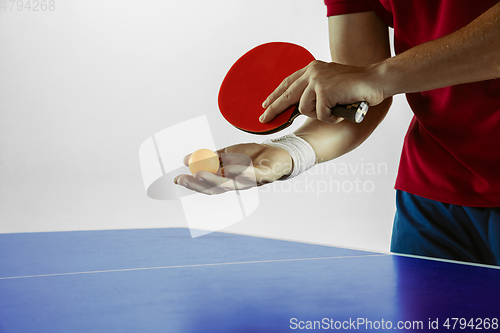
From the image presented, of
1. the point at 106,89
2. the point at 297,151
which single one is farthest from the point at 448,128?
the point at 106,89

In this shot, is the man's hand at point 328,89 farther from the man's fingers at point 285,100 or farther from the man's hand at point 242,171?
the man's hand at point 242,171

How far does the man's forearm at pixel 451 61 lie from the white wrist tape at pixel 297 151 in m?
0.26

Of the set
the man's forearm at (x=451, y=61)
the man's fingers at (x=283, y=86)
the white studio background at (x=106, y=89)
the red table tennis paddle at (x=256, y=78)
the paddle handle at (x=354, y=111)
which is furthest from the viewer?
the white studio background at (x=106, y=89)

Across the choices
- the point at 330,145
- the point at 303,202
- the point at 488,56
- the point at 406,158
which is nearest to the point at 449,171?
the point at 406,158

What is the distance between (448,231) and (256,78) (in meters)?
0.55

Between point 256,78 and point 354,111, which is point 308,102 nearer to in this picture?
point 354,111

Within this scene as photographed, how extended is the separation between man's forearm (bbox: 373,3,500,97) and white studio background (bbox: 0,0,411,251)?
279 cm

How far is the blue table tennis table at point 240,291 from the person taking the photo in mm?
565

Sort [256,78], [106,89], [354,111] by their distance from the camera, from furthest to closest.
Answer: [106,89]
[256,78]
[354,111]

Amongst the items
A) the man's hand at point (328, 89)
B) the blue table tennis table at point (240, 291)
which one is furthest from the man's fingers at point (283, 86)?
the blue table tennis table at point (240, 291)

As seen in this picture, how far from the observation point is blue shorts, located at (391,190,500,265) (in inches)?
38.6

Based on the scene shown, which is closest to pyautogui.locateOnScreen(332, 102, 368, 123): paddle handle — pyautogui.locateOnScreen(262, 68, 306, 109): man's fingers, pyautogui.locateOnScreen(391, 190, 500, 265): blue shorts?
pyautogui.locateOnScreen(262, 68, 306, 109): man's fingers

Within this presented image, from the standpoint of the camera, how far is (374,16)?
1.18m

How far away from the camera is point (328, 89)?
82cm
